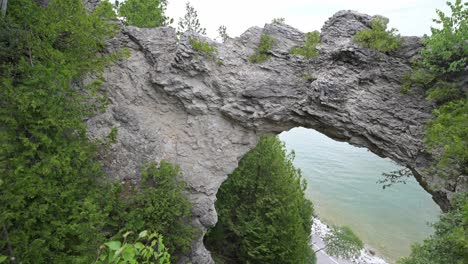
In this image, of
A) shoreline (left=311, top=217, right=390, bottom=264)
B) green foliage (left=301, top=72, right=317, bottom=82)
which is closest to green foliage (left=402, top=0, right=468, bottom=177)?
green foliage (left=301, top=72, right=317, bottom=82)

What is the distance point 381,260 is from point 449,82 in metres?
20.6

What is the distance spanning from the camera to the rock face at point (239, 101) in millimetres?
Result: 7504

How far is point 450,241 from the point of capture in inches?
189

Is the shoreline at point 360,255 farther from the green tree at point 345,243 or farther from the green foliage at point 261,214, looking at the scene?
the green foliage at point 261,214

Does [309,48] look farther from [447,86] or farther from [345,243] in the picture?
[345,243]

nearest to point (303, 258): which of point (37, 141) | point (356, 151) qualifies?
point (37, 141)

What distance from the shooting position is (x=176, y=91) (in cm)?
800

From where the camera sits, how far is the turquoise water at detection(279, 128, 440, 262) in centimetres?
2455

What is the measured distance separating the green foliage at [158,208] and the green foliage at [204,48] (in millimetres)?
3607

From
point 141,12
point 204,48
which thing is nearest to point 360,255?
point 204,48

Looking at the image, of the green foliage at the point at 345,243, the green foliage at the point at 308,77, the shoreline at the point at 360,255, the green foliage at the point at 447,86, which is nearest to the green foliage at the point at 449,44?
the green foliage at the point at 447,86

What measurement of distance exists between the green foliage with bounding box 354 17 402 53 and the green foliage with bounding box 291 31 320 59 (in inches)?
51.1

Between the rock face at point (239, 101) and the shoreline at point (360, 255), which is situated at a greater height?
the rock face at point (239, 101)

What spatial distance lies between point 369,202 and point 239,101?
86.9 feet
